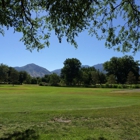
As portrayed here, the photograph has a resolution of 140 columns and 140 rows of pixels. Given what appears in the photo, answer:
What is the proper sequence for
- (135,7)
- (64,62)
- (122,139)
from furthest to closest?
(64,62)
(135,7)
(122,139)

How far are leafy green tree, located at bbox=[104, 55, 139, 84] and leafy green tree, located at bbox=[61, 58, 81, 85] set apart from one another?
707 inches

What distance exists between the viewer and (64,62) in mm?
128875

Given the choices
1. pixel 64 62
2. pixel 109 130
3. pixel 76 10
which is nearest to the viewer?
pixel 76 10

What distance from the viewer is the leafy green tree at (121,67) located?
399 ft

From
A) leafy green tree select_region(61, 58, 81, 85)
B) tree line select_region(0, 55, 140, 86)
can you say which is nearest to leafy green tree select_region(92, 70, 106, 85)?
tree line select_region(0, 55, 140, 86)

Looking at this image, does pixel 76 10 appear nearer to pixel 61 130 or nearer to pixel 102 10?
pixel 102 10

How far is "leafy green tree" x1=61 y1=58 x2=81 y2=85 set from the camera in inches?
4732

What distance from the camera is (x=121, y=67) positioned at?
402ft

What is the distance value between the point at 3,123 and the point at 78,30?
230 inches

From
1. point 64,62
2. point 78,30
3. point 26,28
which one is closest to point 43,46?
point 26,28

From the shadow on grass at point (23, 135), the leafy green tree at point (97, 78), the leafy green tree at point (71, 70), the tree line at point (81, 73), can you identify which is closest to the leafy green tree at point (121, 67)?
the tree line at point (81, 73)

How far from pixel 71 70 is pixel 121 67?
2899cm

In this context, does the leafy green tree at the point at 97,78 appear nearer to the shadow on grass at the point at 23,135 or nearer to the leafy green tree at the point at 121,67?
the leafy green tree at the point at 121,67

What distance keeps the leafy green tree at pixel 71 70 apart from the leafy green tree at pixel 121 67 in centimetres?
1796
